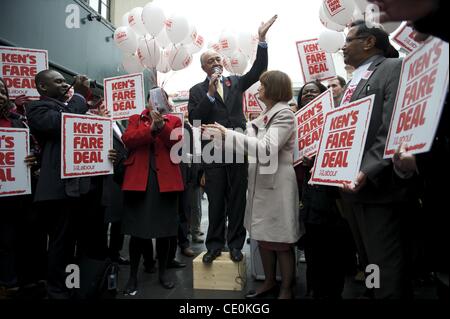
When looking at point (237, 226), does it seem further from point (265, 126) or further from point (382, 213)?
point (382, 213)

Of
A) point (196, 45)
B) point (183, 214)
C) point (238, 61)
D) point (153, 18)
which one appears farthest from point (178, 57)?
point (183, 214)

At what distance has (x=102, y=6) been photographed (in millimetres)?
10141

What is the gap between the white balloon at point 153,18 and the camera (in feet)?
18.2

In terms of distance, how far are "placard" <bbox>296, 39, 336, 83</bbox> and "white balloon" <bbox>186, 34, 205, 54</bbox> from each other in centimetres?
312

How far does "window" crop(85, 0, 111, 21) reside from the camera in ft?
30.8

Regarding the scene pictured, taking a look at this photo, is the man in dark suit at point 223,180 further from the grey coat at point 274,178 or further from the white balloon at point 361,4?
the white balloon at point 361,4

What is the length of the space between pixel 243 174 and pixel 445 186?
6.79 ft

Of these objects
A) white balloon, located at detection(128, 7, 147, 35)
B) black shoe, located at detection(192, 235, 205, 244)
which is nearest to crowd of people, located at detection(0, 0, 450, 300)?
black shoe, located at detection(192, 235, 205, 244)

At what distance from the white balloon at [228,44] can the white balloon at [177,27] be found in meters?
0.63

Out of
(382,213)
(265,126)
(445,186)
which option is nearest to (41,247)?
(265,126)

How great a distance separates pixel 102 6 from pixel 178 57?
542 centimetres

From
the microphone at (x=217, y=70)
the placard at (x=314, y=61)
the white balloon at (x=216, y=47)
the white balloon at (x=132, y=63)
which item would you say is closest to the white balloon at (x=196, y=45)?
the white balloon at (x=216, y=47)

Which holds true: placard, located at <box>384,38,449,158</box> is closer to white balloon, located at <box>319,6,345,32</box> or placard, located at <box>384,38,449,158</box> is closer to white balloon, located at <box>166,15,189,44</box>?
white balloon, located at <box>319,6,345,32</box>
